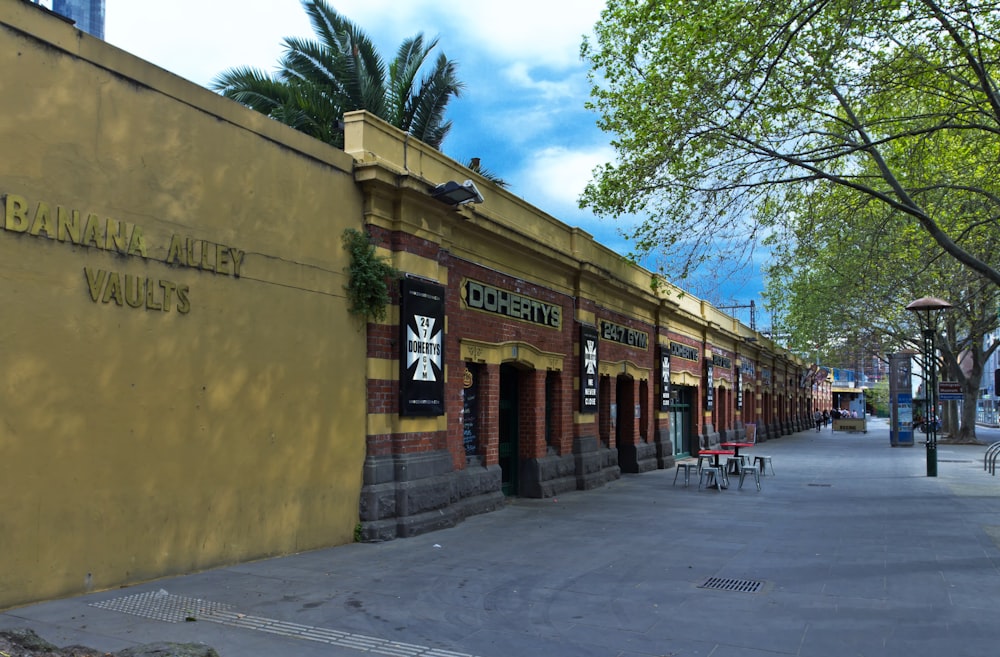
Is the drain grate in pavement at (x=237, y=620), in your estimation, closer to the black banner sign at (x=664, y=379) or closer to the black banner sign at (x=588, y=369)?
the black banner sign at (x=588, y=369)

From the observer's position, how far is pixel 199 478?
7309 mm

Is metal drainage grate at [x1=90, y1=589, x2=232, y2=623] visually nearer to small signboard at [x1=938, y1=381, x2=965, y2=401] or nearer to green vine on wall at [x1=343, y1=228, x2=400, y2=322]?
green vine on wall at [x1=343, y1=228, x2=400, y2=322]

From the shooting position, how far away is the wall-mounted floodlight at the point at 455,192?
10.4 metres

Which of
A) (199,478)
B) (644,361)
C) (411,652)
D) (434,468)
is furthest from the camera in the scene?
(644,361)

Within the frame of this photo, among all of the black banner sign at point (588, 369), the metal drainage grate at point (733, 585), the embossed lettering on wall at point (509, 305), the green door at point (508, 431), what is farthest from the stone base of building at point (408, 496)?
the black banner sign at point (588, 369)

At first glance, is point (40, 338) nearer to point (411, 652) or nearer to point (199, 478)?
point (199, 478)

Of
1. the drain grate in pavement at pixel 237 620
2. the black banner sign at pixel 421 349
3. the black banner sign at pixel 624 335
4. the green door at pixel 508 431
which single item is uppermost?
the black banner sign at pixel 624 335

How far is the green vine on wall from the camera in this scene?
9.45m

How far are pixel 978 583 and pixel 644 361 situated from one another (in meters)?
13.8

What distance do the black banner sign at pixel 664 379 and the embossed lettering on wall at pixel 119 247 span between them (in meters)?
16.1

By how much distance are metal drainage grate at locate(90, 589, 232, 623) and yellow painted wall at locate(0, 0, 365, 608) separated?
431 mm

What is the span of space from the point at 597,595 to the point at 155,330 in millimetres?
4761


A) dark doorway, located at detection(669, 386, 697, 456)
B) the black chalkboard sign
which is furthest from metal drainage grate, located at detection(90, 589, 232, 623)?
dark doorway, located at detection(669, 386, 697, 456)

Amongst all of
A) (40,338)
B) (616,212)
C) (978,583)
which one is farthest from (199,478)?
(616,212)
